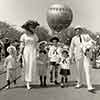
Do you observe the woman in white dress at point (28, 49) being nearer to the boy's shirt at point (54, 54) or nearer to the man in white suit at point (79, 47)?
the man in white suit at point (79, 47)

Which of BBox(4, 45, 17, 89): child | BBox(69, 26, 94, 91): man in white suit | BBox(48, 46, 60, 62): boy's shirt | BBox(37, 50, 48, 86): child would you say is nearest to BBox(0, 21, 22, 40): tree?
BBox(48, 46, 60, 62): boy's shirt

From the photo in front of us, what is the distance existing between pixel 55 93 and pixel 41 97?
820 millimetres

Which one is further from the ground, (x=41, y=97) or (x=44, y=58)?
(x=44, y=58)

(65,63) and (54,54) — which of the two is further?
(54,54)

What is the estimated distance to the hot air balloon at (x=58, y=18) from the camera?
93875mm

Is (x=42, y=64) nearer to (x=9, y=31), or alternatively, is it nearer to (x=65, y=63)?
(x=65, y=63)

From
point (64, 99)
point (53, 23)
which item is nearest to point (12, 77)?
point (64, 99)

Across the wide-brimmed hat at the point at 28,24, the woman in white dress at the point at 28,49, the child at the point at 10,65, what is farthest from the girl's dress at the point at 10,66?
the wide-brimmed hat at the point at 28,24

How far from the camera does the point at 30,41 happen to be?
11484 millimetres

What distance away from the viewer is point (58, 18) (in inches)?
3711

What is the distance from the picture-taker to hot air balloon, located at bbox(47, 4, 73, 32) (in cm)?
9388

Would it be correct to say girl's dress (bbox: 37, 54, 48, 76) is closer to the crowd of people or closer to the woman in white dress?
the crowd of people

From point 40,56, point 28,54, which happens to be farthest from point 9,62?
point 40,56

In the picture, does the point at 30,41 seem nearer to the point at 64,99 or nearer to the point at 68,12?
the point at 64,99
